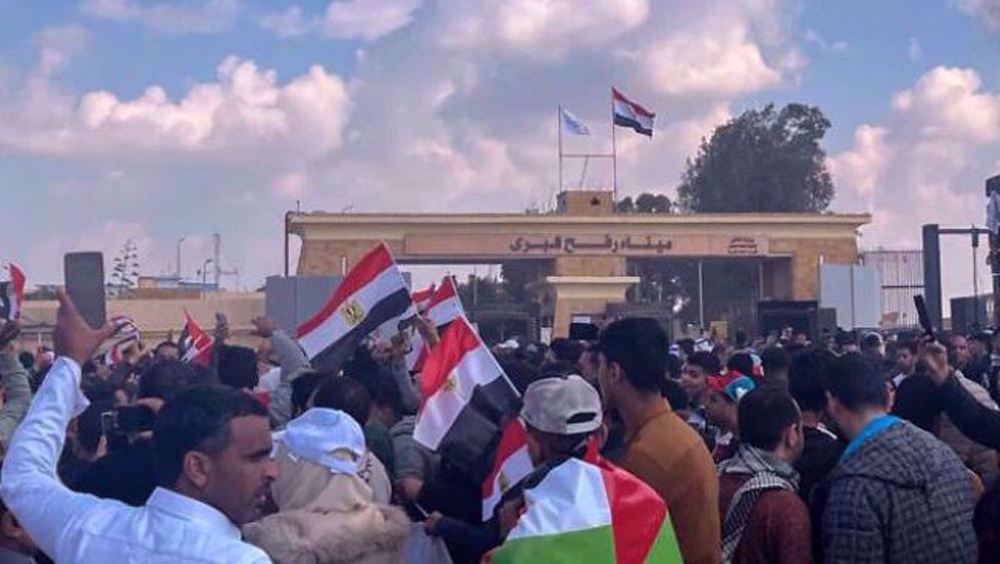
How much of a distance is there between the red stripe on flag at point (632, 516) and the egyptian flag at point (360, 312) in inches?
197

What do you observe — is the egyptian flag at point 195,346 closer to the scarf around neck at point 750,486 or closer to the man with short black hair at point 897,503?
the scarf around neck at point 750,486

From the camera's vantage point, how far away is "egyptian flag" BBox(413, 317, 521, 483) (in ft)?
21.3

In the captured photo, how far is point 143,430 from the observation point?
19.1 ft

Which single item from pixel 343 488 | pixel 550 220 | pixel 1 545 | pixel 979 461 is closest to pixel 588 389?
pixel 343 488

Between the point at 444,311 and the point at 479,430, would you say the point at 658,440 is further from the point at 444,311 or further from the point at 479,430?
the point at 444,311

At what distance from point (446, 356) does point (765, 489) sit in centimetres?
250

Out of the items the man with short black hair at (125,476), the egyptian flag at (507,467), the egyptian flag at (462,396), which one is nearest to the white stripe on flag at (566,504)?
the egyptian flag at (507,467)

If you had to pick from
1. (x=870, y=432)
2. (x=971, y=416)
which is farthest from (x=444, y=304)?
(x=870, y=432)

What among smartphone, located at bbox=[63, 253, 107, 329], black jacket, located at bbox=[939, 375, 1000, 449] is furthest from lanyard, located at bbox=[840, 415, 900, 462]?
smartphone, located at bbox=[63, 253, 107, 329]

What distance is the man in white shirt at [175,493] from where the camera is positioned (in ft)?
10.3

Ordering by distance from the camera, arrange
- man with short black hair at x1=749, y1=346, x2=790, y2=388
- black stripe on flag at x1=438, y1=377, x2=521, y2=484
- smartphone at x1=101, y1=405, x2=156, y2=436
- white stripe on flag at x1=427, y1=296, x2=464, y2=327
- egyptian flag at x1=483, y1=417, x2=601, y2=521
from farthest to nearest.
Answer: white stripe on flag at x1=427, y1=296, x2=464, y2=327
man with short black hair at x1=749, y1=346, x2=790, y2=388
black stripe on flag at x1=438, y1=377, x2=521, y2=484
smartphone at x1=101, y1=405, x2=156, y2=436
egyptian flag at x1=483, y1=417, x2=601, y2=521

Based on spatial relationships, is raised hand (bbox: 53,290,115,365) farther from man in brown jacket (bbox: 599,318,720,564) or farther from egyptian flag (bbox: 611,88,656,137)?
egyptian flag (bbox: 611,88,656,137)

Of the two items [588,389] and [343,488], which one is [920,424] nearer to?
[588,389]

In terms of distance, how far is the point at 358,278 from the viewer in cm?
911
